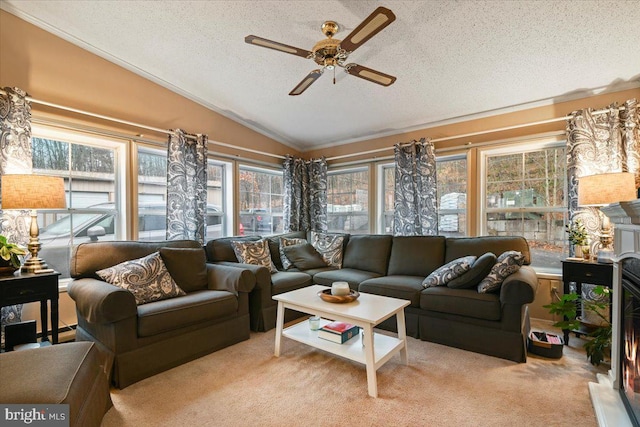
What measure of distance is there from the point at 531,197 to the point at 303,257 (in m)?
2.79

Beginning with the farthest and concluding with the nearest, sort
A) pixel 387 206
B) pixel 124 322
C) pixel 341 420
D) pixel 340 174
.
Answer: pixel 340 174, pixel 387 206, pixel 124 322, pixel 341 420

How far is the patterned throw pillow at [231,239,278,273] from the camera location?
11.8ft

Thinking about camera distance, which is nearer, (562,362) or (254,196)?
(562,362)

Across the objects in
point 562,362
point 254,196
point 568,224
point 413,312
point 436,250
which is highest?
point 254,196

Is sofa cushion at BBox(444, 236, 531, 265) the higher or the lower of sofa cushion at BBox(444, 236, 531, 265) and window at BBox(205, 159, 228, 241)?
the lower

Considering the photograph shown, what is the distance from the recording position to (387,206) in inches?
185

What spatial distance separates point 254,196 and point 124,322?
2903mm

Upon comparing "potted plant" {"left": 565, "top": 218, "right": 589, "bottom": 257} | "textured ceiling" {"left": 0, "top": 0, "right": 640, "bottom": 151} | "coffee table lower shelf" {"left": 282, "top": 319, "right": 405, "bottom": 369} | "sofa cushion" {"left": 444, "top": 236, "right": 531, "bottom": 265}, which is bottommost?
"coffee table lower shelf" {"left": 282, "top": 319, "right": 405, "bottom": 369}

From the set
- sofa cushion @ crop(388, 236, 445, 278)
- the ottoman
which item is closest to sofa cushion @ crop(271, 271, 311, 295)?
sofa cushion @ crop(388, 236, 445, 278)

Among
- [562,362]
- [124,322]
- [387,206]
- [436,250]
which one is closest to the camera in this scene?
[124,322]

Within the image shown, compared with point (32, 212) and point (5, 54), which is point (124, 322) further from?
point (5, 54)

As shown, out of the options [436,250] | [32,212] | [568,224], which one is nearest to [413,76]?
[436,250]

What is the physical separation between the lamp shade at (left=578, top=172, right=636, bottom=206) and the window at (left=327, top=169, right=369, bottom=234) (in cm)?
265

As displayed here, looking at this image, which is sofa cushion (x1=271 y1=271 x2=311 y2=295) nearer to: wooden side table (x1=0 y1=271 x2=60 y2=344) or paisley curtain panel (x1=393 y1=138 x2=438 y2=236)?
paisley curtain panel (x1=393 y1=138 x2=438 y2=236)
